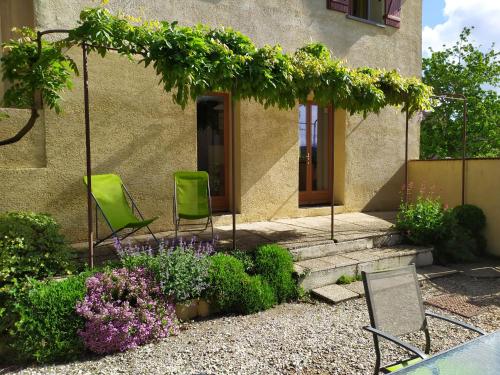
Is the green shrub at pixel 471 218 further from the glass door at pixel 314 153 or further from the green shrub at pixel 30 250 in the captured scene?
the green shrub at pixel 30 250

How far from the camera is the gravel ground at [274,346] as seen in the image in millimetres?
2982

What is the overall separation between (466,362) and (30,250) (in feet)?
11.0

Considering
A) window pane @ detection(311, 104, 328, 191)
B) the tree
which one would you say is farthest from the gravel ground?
the tree

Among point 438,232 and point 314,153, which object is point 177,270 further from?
point 314,153

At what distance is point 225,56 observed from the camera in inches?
151

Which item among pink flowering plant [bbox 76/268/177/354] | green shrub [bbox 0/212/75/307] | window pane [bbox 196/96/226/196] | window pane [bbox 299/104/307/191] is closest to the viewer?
pink flowering plant [bbox 76/268/177/354]

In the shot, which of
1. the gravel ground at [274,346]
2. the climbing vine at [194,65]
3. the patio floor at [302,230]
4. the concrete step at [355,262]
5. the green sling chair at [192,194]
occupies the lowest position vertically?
the gravel ground at [274,346]

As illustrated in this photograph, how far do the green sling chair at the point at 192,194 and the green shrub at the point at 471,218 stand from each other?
4140 mm

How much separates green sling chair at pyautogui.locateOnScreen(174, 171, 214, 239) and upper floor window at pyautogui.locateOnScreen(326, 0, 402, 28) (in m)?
4.98

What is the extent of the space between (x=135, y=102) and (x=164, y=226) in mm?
1852

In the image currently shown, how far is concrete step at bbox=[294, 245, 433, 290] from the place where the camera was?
4586 mm

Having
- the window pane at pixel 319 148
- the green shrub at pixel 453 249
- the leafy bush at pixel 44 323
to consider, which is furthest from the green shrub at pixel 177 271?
the window pane at pixel 319 148

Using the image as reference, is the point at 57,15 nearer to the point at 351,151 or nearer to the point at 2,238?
the point at 2,238

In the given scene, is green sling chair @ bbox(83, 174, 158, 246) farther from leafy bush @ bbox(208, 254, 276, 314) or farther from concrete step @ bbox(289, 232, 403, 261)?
concrete step @ bbox(289, 232, 403, 261)
